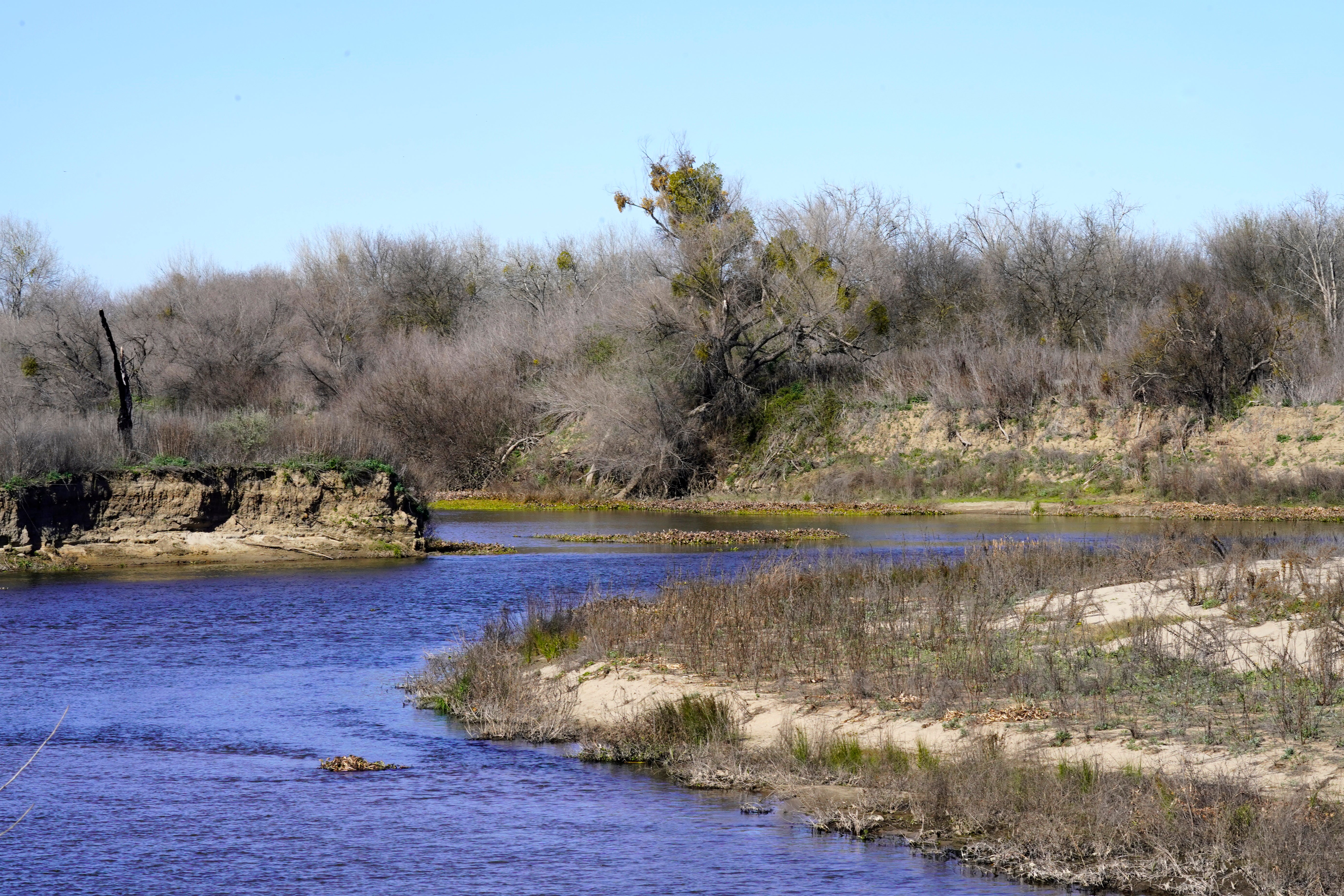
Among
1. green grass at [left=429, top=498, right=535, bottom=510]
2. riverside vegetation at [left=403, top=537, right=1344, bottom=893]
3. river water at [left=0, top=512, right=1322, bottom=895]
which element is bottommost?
river water at [left=0, top=512, right=1322, bottom=895]

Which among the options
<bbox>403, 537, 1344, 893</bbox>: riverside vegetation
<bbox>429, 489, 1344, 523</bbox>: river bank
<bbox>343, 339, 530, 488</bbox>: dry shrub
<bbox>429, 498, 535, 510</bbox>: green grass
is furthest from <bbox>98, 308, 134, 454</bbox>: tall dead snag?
<bbox>343, 339, 530, 488</bbox>: dry shrub

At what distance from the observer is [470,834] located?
1102 cm

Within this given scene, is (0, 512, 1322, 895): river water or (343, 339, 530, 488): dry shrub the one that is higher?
(343, 339, 530, 488): dry shrub

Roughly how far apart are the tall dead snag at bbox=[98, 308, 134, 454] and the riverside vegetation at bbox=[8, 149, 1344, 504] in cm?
24

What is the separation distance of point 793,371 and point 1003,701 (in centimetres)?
5344

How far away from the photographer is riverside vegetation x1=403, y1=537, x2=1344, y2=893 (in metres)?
9.45

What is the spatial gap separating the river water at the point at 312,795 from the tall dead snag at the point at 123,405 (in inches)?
467

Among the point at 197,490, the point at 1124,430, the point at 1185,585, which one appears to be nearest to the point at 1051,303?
the point at 1124,430

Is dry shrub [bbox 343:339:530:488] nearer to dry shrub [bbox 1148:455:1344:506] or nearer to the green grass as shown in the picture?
the green grass

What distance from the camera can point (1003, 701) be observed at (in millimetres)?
13266

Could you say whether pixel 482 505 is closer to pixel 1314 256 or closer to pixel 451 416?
pixel 451 416

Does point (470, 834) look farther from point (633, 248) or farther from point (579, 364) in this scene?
point (633, 248)

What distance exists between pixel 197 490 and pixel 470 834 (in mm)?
25801

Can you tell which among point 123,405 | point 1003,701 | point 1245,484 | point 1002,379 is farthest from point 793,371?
point 1003,701
